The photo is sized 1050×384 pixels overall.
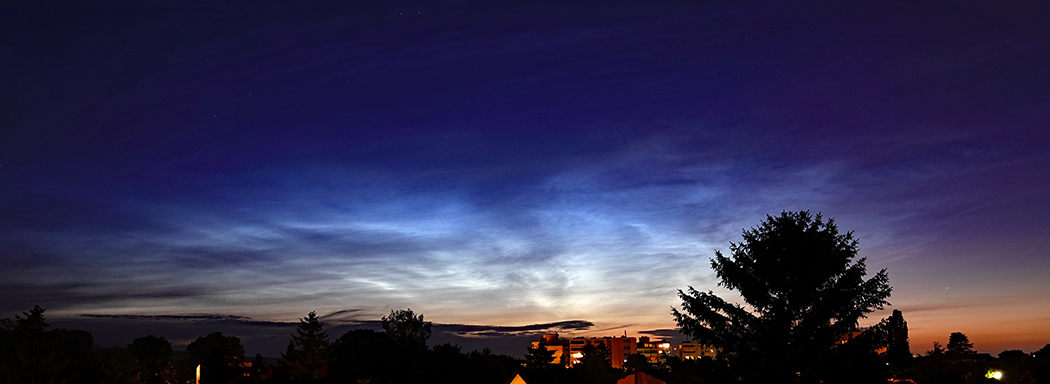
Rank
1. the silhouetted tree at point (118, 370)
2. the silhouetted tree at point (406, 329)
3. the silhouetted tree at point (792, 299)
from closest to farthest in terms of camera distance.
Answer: the silhouetted tree at point (792, 299), the silhouetted tree at point (406, 329), the silhouetted tree at point (118, 370)

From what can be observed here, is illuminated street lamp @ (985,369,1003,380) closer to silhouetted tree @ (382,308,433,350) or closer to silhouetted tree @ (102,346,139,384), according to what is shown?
silhouetted tree @ (382,308,433,350)

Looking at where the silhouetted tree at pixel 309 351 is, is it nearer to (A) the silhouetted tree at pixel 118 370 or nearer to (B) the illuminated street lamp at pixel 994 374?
(A) the silhouetted tree at pixel 118 370

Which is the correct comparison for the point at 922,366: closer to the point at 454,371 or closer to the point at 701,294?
the point at 454,371

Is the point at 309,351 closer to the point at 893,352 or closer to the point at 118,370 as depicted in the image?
the point at 118,370

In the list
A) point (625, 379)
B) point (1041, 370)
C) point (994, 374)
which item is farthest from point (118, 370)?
point (994, 374)

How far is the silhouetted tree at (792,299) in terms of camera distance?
25.1 m

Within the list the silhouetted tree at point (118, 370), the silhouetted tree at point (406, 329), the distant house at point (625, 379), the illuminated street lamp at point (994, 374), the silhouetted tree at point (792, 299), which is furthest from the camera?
the illuminated street lamp at point (994, 374)

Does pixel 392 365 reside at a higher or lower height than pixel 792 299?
lower

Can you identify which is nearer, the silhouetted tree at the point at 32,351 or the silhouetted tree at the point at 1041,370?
the silhouetted tree at the point at 32,351

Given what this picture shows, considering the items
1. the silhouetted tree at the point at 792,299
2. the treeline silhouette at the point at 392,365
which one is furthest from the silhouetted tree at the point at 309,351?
the silhouetted tree at the point at 792,299

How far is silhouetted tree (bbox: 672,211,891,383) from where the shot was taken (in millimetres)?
25062

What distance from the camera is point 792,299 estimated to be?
1005 inches

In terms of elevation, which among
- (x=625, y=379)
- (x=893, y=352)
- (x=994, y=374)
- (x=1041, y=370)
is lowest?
(x=994, y=374)

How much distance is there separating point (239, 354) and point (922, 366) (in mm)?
146059
